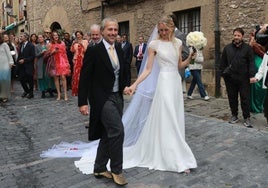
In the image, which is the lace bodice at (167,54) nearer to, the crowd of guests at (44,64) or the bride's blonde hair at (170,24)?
the bride's blonde hair at (170,24)

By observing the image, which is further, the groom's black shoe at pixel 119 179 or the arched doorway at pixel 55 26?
the arched doorway at pixel 55 26

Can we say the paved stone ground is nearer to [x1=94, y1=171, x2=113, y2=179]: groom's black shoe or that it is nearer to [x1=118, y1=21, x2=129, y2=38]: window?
[x1=94, y1=171, x2=113, y2=179]: groom's black shoe

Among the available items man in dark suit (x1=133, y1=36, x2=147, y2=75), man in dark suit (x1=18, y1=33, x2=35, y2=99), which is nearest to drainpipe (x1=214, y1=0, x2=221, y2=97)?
man in dark suit (x1=133, y1=36, x2=147, y2=75)

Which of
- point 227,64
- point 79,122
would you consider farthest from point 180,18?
point 79,122

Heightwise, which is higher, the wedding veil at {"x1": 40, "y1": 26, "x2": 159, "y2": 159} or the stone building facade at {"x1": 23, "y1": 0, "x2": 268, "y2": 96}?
the stone building facade at {"x1": 23, "y1": 0, "x2": 268, "y2": 96}

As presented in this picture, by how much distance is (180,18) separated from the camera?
1180 centimetres

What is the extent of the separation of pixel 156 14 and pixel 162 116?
8.50 meters

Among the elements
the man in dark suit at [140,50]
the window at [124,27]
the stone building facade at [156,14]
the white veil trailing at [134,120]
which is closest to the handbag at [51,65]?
the man in dark suit at [140,50]

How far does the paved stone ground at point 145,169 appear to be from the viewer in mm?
4191

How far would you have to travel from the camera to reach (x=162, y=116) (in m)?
4.53

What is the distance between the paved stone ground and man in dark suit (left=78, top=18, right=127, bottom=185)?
0.41 meters

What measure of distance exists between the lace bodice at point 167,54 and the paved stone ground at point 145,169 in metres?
1.28

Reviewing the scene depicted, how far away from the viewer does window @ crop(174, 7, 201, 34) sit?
1123 centimetres

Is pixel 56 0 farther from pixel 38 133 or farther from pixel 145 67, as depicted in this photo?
pixel 145 67
